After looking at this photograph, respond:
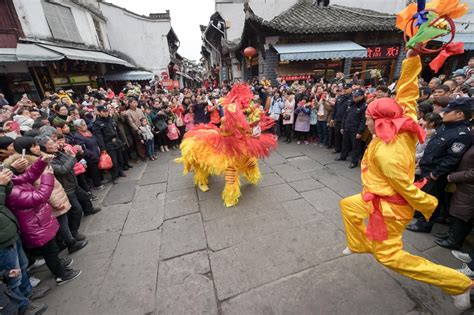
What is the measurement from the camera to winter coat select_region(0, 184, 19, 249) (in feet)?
6.07

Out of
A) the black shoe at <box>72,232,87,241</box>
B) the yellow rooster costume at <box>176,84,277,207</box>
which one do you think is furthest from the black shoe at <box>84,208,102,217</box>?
the yellow rooster costume at <box>176,84,277,207</box>

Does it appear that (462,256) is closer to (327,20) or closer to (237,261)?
(237,261)

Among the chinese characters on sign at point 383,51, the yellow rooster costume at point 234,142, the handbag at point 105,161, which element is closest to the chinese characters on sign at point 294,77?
the chinese characters on sign at point 383,51

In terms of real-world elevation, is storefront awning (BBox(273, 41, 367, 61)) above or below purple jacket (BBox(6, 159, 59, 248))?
above

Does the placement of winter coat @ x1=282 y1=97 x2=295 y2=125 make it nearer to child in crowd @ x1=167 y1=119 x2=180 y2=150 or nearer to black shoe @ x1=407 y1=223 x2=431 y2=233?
child in crowd @ x1=167 y1=119 x2=180 y2=150

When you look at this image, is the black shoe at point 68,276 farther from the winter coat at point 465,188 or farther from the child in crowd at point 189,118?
the child in crowd at point 189,118

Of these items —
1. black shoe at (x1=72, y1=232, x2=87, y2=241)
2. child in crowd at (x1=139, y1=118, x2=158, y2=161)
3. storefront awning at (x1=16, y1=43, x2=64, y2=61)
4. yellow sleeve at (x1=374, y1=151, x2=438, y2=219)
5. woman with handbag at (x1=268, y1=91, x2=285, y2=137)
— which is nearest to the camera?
yellow sleeve at (x1=374, y1=151, x2=438, y2=219)

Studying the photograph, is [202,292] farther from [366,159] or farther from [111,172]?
[111,172]

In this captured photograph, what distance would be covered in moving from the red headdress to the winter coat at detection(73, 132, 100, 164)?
15.7 feet

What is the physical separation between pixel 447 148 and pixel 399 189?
1460 millimetres

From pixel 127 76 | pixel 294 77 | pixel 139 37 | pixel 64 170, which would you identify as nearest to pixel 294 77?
pixel 294 77

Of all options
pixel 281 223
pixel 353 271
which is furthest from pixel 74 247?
pixel 353 271

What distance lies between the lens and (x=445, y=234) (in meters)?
2.77

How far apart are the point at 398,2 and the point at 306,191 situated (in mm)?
13028
